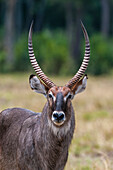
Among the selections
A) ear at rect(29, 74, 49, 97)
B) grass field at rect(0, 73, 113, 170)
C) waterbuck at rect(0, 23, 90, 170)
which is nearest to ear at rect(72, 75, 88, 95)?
waterbuck at rect(0, 23, 90, 170)

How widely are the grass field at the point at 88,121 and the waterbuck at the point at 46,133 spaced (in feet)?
6.01

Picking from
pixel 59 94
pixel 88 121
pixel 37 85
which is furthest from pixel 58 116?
pixel 88 121

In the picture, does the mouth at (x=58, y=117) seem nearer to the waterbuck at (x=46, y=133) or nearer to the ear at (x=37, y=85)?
the waterbuck at (x=46, y=133)

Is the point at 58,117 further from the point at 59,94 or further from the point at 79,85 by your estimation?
the point at 79,85

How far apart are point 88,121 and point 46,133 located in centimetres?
625

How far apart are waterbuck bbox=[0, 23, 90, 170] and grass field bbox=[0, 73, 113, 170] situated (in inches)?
72.1

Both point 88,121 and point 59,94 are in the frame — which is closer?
point 59,94

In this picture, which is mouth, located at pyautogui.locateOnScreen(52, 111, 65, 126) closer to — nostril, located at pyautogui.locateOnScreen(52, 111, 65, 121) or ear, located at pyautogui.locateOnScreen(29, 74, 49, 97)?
nostril, located at pyautogui.locateOnScreen(52, 111, 65, 121)

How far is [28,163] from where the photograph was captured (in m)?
5.13

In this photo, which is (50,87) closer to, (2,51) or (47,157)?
(47,157)

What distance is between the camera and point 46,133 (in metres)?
5.11

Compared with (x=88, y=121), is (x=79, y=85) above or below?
above

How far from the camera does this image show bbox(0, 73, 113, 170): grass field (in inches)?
313

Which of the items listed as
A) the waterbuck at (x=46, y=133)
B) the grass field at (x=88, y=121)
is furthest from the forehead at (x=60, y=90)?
the grass field at (x=88, y=121)
